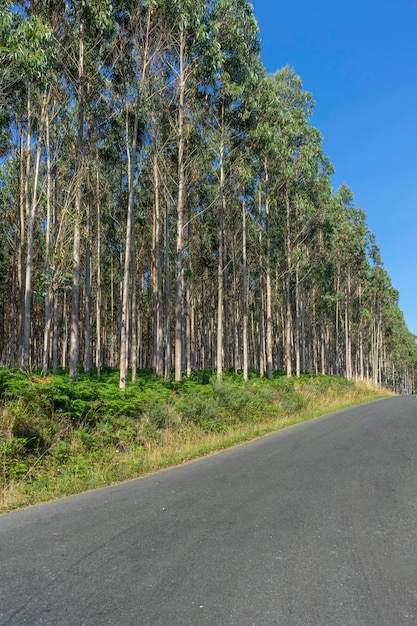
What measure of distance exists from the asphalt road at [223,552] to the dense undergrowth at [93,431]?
42.4 inches

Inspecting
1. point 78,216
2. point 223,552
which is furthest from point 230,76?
point 223,552

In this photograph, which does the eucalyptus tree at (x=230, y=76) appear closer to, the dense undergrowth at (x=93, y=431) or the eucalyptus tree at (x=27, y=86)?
→ the dense undergrowth at (x=93, y=431)

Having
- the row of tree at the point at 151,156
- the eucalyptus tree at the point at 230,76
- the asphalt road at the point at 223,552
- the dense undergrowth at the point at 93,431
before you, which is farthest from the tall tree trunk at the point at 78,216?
the asphalt road at the point at 223,552

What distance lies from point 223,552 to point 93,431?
6.09m

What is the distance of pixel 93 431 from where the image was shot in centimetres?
929

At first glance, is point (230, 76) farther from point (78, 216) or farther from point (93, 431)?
point (93, 431)

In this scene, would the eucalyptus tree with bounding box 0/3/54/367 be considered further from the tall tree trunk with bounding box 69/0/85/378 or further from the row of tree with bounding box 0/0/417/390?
the tall tree trunk with bounding box 69/0/85/378

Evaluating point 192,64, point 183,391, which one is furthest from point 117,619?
point 192,64

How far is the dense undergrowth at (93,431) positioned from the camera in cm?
727

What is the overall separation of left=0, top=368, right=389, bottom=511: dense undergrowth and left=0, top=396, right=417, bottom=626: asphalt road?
108 centimetres

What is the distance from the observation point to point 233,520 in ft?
15.4

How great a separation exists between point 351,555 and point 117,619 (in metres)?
2.18

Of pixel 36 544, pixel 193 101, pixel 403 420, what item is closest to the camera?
pixel 36 544

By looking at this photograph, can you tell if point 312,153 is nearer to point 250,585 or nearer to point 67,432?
point 67,432
